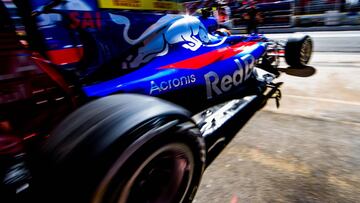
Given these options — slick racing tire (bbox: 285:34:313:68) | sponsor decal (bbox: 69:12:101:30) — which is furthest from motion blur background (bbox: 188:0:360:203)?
sponsor decal (bbox: 69:12:101:30)

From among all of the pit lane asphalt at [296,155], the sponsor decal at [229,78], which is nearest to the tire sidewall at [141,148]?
the pit lane asphalt at [296,155]

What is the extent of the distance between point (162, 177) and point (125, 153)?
Result: 47cm

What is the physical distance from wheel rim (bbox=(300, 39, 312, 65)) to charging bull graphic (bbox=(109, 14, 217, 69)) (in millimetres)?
2644

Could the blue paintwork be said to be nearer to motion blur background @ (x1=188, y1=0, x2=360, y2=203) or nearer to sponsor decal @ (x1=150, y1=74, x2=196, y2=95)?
sponsor decal @ (x1=150, y1=74, x2=196, y2=95)

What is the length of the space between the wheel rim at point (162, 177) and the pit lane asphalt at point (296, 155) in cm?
25

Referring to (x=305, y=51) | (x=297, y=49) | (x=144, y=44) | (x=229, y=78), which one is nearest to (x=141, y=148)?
(x=144, y=44)

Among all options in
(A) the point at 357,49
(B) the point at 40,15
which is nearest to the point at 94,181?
(B) the point at 40,15

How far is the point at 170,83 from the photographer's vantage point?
226 cm

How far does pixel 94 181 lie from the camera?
1090 millimetres

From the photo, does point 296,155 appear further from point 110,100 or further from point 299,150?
point 110,100

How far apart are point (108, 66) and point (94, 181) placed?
4.39ft

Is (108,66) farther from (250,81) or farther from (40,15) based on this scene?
(250,81)

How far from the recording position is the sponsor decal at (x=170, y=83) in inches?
85.5

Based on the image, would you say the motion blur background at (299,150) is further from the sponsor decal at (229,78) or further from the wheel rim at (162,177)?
the sponsor decal at (229,78)
